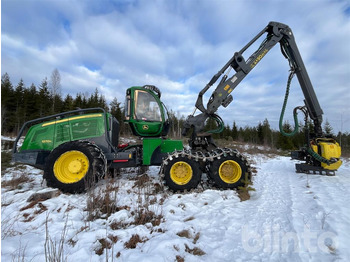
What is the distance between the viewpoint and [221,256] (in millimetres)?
2391

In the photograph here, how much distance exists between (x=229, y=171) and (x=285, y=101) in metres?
3.98

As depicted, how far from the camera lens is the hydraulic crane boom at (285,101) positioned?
20.0 ft

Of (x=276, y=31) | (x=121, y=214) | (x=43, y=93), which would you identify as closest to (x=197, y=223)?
(x=121, y=214)

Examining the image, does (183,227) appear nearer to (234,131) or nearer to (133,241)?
(133,241)

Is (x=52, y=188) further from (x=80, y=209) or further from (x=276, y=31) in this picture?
(x=276, y=31)

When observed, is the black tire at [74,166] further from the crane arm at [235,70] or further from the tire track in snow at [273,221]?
the tire track in snow at [273,221]

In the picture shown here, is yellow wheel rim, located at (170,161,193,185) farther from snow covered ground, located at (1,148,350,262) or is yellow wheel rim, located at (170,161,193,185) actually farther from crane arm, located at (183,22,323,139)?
crane arm, located at (183,22,323,139)

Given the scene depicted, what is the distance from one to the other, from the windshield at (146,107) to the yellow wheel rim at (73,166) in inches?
74.5

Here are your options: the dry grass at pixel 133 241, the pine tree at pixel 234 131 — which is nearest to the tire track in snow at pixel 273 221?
the dry grass at pixel 133 241

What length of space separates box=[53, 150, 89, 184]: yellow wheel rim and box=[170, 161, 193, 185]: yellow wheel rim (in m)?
2.20

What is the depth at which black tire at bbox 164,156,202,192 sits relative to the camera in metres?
4.75

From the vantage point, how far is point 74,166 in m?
4.80

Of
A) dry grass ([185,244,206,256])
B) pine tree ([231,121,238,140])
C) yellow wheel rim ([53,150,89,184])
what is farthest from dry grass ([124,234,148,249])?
pine tree ([231,121,238,140])

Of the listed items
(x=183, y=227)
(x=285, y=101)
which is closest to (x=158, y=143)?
(x=183, y=227)
